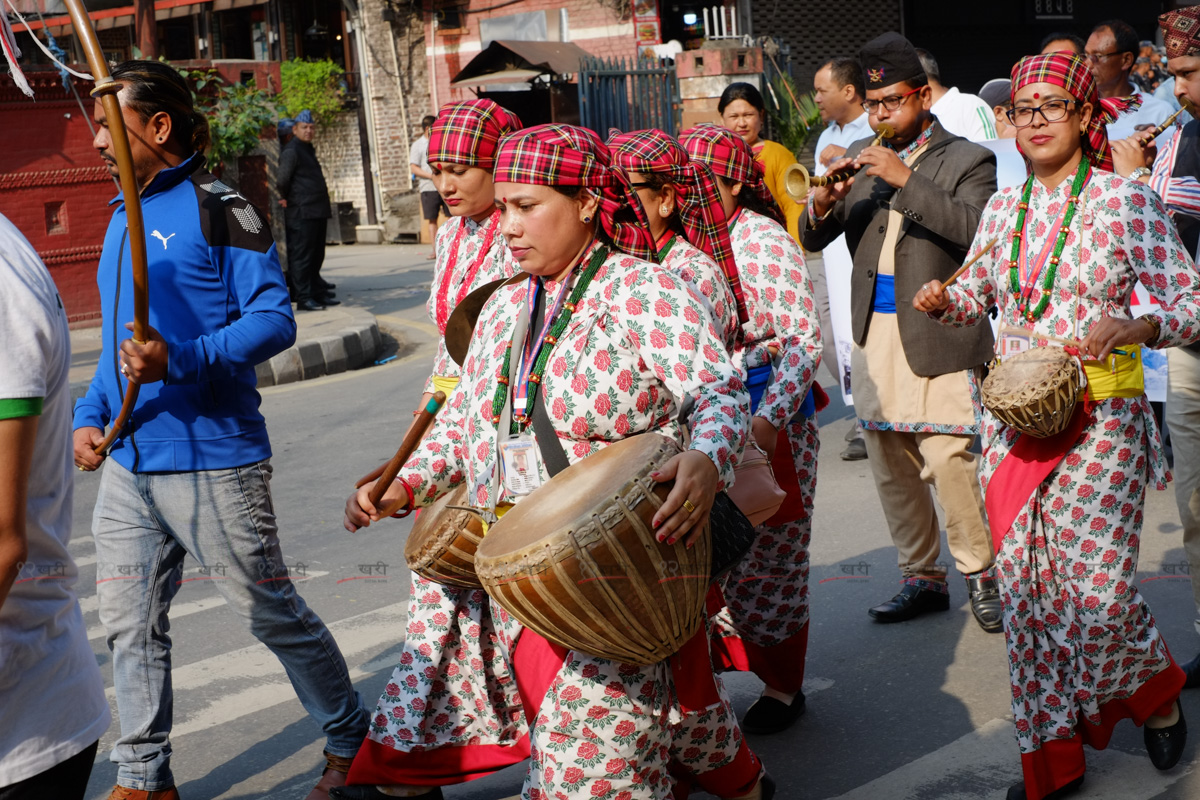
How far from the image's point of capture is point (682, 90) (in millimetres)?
17328

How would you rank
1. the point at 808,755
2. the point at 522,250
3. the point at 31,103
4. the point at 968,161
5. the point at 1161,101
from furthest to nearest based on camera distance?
the point at 31,103
the point at 1161,101
the point at 968,161
the point at 808,755
the point at 522,250

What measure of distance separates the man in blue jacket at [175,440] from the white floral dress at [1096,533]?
6.62 ft

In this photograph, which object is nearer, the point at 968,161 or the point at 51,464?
the point at 51,464

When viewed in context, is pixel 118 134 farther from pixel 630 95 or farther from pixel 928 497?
pixel 630 95

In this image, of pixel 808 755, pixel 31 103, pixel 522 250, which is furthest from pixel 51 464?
pixel 31 103

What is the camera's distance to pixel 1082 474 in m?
3.62

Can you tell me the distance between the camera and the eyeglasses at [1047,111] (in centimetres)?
370

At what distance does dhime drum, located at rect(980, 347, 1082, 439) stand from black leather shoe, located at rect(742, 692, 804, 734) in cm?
123

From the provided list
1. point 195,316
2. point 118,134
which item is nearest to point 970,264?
point 195,316

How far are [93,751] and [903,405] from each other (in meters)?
3.42

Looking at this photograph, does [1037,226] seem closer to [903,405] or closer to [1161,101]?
[903,405]

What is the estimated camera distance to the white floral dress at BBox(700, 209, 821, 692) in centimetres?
412

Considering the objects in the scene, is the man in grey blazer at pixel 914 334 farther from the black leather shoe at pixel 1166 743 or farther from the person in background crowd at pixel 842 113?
the person in background crowd at pixel 842 113

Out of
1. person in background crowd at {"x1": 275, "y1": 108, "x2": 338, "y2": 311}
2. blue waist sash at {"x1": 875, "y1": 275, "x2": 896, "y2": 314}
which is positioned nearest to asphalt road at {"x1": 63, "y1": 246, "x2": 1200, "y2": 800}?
blue waist sash at {"x1": 875, "y1": 275, "x2": 896, "y2": 314}
